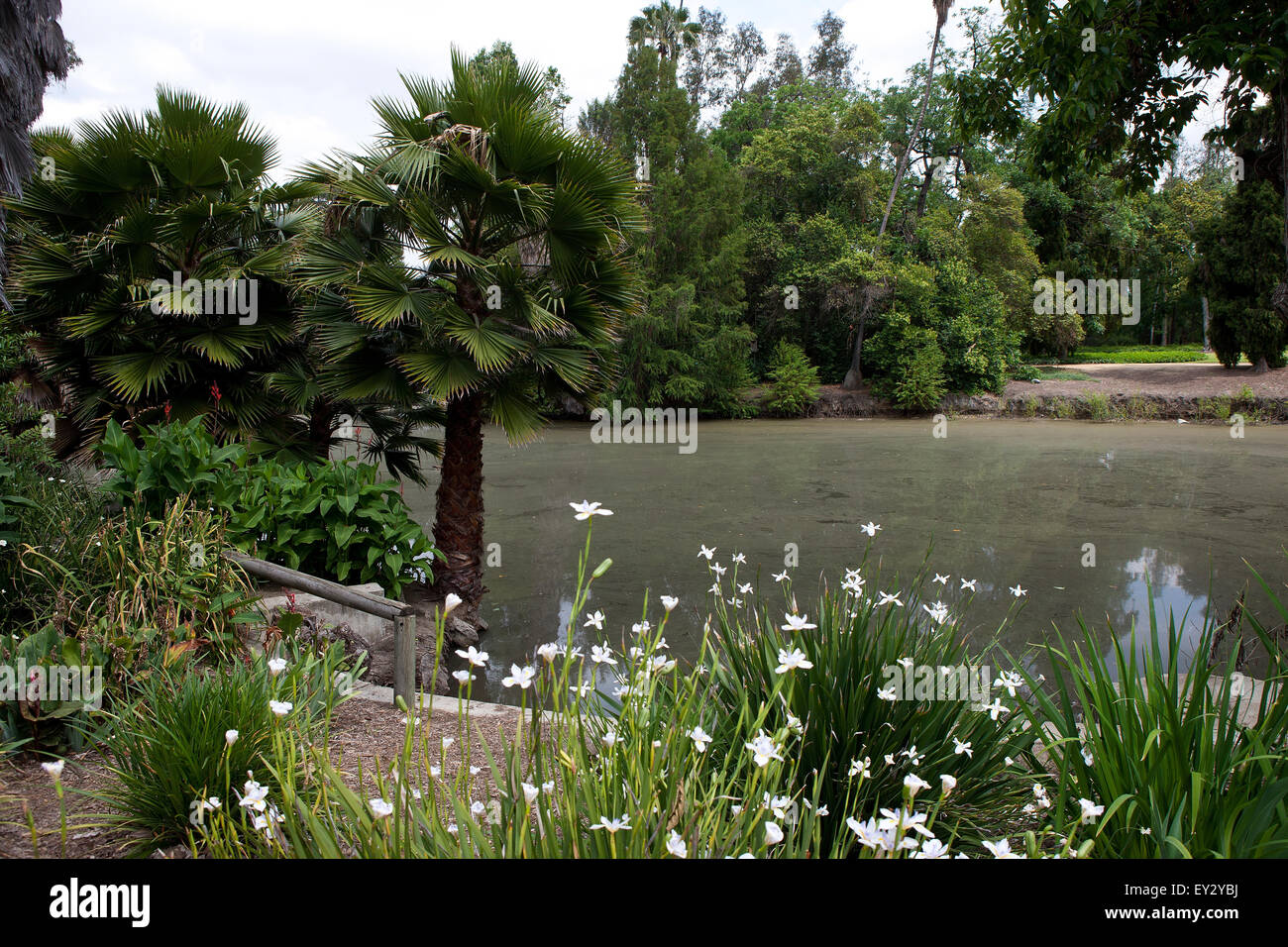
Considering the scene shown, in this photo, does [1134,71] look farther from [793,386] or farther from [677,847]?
[793,386]

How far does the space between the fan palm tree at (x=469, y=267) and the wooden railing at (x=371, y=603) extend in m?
2.29

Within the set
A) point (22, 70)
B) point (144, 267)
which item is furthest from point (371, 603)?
point (22, 70)

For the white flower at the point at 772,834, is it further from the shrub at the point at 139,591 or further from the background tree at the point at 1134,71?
the background tree at the point at 1134,71

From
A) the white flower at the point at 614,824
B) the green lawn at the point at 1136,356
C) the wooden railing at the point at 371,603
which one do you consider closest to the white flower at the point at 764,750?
the white flower at the point at 614,824

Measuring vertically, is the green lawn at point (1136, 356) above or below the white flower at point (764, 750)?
above

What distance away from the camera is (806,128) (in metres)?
25.9

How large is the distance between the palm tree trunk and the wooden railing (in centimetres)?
246

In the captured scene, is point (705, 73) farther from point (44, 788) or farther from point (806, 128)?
point (44, 788)

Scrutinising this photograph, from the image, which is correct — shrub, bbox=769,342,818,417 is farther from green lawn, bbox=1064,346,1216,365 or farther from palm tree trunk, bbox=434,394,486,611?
palm tree trunk, bbox=434,394,486,611

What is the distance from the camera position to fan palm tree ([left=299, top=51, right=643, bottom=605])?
6.36 meters

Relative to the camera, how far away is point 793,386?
79.2 ft

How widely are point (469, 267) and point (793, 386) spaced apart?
18634 millimetres

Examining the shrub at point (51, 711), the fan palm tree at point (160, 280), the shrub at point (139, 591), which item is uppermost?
the fan palm tree at point (160, 280)

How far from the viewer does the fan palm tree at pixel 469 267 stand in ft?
20.9
